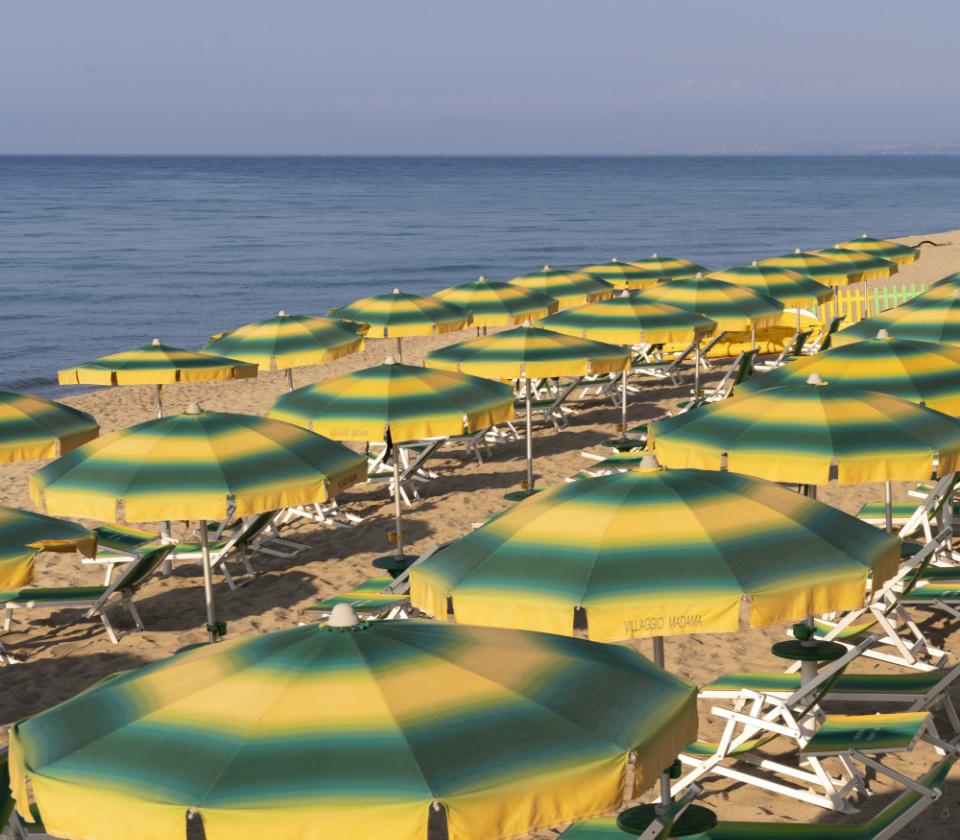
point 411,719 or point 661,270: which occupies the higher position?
point 411,719

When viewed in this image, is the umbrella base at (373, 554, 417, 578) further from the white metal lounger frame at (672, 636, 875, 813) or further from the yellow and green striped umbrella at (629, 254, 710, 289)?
the yellow and green striped umbrella at (629, 254, 710, 289)

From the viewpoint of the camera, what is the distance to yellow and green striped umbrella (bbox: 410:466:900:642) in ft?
14.3

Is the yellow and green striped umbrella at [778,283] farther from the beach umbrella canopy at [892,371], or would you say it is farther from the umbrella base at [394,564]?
the beach umbrella canopy at [892,371]

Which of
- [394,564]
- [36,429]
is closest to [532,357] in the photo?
[394,564]

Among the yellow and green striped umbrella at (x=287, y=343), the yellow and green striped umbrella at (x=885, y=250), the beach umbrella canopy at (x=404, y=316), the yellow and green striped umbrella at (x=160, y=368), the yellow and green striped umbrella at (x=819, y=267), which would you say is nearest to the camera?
the yellow and green striped umbrella at (x=160, y=368)

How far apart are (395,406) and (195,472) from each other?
1.82 metres

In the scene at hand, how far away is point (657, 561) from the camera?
4.52 m

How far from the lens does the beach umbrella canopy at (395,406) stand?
830 centimetres

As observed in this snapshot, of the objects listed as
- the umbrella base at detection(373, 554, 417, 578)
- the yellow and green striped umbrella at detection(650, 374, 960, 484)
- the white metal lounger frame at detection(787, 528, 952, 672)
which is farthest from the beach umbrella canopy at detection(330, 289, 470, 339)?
the yellow and green striped umbrella at detection(650, 374, 960, 484)

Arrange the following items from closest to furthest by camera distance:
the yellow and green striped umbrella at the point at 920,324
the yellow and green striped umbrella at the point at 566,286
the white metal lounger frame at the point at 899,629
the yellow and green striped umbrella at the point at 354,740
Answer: the yellow and green striped umbrella at the point at 354,740
the white metal lounger frame at the point at 899,629
the yellow and green striped umbrella at the point at 920,324
the yellow and green striped umbrella at the point at 566,286

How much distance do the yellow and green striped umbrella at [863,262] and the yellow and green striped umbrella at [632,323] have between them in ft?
31.3

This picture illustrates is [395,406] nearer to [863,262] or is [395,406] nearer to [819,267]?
[819,267]

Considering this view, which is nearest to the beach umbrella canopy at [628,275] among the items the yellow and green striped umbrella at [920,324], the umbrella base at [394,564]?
the yellow and green striped umbrella at [920,324]

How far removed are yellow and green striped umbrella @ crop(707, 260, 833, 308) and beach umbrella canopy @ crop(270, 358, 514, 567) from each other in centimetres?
854
